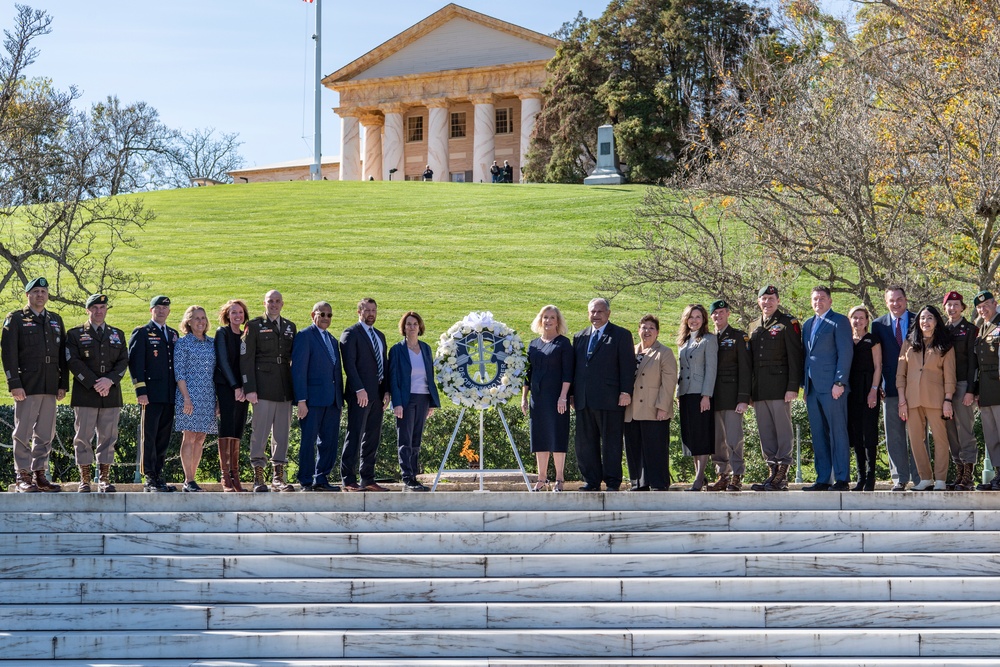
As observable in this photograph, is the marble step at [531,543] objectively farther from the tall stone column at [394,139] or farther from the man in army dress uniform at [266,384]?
the tall stone column at [394,139]

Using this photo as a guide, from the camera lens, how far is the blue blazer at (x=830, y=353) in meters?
10.7

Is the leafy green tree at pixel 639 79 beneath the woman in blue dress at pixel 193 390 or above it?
above

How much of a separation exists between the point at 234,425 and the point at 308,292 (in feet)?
46.7

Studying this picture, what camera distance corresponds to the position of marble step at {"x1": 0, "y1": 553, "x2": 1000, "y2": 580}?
852cm

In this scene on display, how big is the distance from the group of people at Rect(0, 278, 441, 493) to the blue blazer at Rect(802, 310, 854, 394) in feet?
12.4

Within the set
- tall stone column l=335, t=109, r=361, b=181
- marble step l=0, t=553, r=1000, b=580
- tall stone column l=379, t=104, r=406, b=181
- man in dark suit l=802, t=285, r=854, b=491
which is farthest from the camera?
tall stone column l=335, t=109, r=361, b=181

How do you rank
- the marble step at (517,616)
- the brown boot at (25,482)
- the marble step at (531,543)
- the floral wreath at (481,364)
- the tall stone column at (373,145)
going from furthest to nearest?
the tall stone column at (373,145) < the floral wreath at (481,364) < the brown boot at (25,482) < the marble step at (531,543) < the marble step at (517,616)

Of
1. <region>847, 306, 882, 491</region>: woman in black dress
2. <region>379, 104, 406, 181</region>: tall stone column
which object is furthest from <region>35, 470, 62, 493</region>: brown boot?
<region>379, 104, 406, 181</region>: tall stone column

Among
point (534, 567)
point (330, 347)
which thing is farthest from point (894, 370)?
point (330, 347)

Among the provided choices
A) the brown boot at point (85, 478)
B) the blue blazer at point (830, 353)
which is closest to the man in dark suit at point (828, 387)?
the blue blazer at point (830, 353)

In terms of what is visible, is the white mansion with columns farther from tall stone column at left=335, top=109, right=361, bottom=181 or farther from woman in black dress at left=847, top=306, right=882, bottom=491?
woman in black dress at left=847, top=306, right=882, bottom=491

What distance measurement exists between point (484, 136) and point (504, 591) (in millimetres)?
58176

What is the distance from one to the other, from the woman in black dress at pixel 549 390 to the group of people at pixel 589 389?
0.01 m

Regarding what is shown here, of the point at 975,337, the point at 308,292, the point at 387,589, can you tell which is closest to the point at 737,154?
the point at 975,337
